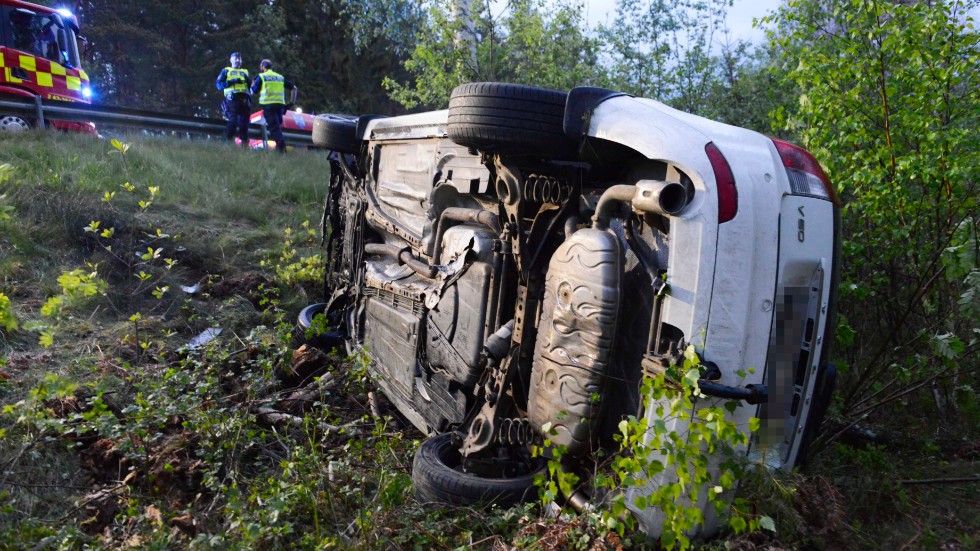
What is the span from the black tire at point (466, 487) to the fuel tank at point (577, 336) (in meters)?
0.30

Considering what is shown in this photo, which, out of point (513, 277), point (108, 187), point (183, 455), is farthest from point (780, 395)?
point (108, 187)

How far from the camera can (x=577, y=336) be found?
2.63m

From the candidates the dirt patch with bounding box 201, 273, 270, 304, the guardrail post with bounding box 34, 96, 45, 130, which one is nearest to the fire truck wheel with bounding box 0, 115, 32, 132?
the guardrail post with bounding box 34, 96, 45, 130

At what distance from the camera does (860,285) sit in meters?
4.38

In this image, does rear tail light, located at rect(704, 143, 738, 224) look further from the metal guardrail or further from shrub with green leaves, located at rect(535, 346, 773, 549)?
the metal guardrail

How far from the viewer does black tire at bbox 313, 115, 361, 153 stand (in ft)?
18.3

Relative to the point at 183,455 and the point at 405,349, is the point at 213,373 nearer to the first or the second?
the point at 183,455

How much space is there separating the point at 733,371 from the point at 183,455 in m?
2.55

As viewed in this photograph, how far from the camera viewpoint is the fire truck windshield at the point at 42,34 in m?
11.2

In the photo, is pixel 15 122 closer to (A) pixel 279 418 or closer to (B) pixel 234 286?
(B) pixel 234 286

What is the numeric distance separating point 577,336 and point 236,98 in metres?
10.7

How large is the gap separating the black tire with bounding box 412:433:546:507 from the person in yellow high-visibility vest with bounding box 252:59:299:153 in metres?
9.67

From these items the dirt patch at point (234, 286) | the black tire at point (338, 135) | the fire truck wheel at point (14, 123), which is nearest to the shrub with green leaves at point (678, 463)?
the black tire at point (338, 135)

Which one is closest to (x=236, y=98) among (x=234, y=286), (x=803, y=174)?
(x=234, y=286)
